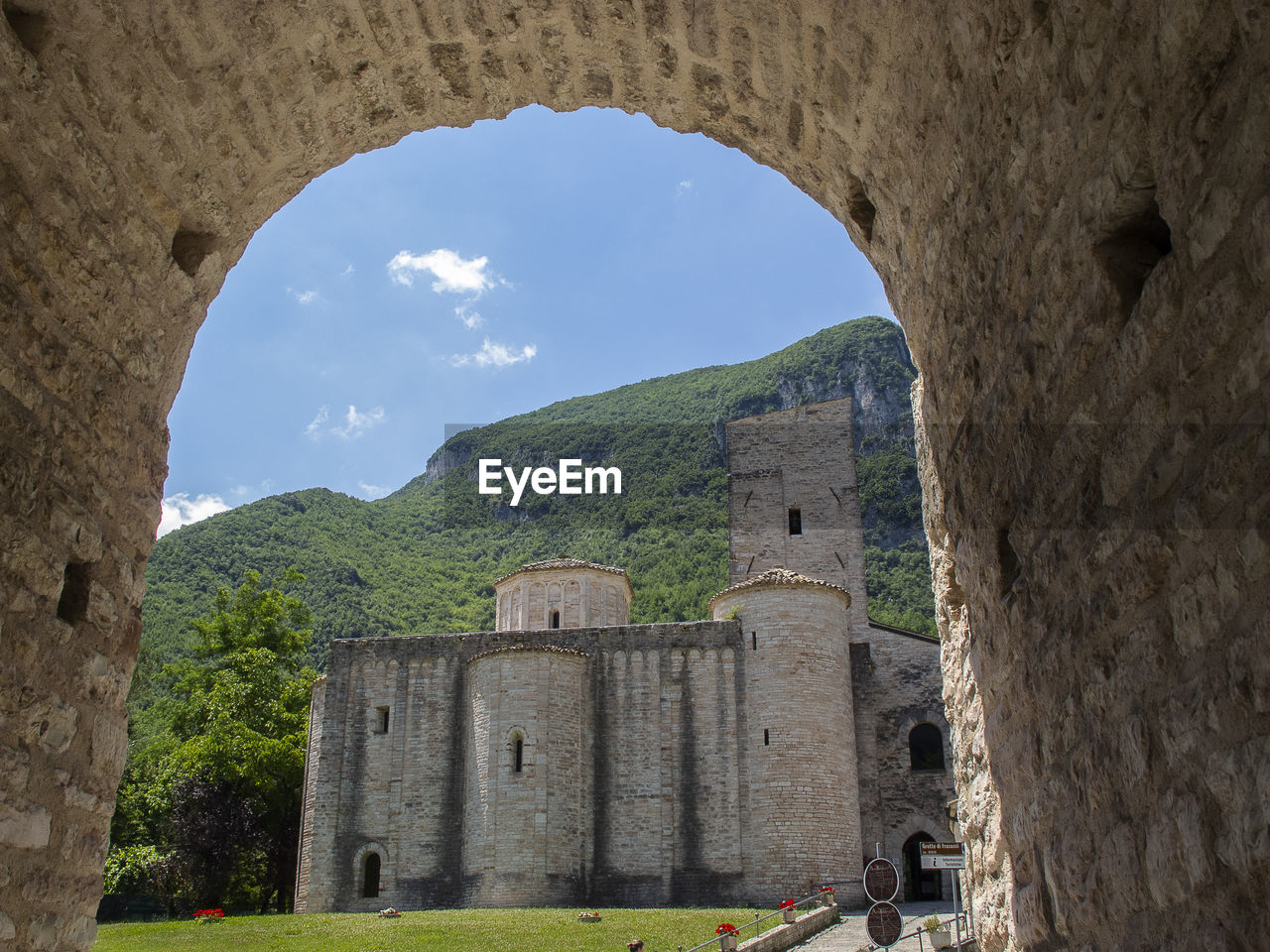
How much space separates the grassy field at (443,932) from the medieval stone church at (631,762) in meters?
2.83

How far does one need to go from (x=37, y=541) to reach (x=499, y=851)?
2168 cm

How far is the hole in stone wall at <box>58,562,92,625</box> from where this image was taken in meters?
4.39

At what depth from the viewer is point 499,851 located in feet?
78.6

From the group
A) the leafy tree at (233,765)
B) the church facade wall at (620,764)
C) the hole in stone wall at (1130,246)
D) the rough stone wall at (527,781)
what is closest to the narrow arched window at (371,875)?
the church facade wall at (620,764)

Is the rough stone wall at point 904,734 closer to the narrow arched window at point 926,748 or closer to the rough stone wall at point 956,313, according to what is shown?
the narrow arched window at point 926,748

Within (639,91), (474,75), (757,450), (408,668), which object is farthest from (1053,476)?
(757,450)

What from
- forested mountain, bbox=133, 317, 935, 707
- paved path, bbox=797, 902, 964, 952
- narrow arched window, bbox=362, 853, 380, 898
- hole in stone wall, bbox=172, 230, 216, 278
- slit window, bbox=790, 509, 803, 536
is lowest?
paved path, bbox=797, 902, 964, 952

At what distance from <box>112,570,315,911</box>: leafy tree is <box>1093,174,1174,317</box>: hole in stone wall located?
29.1 metres

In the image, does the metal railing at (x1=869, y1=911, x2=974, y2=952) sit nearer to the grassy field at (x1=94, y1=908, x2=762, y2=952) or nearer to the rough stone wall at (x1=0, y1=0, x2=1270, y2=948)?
the grassy field at (x1=94, y1=908, x2=762, y2=952)

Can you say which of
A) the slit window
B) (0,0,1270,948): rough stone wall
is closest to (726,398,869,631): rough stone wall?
the slit window

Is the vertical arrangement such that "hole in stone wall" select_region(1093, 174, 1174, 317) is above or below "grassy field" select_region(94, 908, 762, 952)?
above

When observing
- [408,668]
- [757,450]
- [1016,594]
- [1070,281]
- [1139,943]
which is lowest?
[1139,943]

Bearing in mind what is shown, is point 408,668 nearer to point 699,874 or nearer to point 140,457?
point 699,874

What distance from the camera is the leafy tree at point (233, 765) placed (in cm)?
2748
